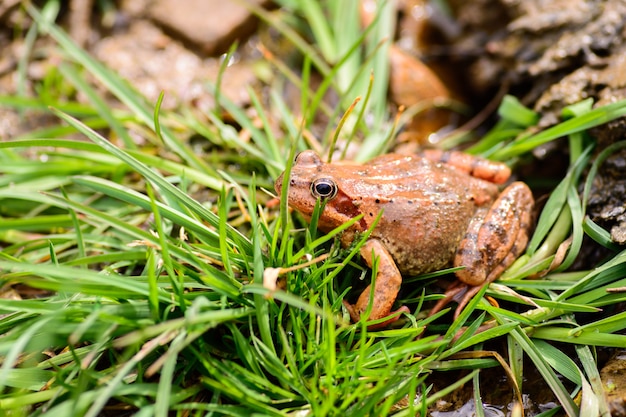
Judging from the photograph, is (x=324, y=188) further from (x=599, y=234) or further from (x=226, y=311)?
(x=599, y=234)

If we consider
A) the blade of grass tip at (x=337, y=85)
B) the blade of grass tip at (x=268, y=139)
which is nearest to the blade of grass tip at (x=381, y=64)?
the blade of grass tip at (x=337, y=85)

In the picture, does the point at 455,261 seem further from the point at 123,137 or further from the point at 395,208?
the point at 123,137

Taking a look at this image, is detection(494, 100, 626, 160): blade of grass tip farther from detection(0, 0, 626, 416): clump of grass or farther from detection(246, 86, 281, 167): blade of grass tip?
detection(246, 86, 281, 167): blade of grass tip

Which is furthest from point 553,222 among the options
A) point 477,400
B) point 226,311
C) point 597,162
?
point 226,311

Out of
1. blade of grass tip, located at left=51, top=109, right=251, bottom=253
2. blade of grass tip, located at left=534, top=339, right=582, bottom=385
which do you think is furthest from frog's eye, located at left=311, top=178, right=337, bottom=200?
blade of grass tip, located at left=534, top=339, right=582, bottom=385

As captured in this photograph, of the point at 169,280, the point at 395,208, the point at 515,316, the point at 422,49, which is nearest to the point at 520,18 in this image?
the point at 422,49

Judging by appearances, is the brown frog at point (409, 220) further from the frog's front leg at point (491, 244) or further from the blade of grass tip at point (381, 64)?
the blade of grass tip at point (381, 64)
